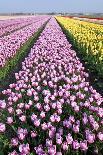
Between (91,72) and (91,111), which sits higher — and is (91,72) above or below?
below

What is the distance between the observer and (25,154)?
4430 mm

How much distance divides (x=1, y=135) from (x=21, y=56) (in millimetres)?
10711

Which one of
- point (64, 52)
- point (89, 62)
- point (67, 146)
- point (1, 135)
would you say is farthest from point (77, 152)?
point (89, 62)

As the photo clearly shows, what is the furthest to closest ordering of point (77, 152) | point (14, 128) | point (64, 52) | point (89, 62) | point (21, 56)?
point (21, 56) < point (89, 62) < point (64, 52) < point (14, 128) < point (77, 152)

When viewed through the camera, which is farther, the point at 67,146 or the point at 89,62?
the point at 89,62

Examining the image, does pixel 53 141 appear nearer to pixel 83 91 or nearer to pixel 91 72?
pixel 83 91

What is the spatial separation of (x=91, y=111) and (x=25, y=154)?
1671mm

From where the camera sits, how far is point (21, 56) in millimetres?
16125

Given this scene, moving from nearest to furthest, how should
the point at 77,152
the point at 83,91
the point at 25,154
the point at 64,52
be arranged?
the point at 25,154, the point at 77,152, the point at 83,91, the point at 64,52

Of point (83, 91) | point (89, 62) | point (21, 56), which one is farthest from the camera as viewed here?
point (21, 56)

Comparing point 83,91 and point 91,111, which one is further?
point 83,91

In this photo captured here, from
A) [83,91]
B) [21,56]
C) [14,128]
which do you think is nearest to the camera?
[14,128]

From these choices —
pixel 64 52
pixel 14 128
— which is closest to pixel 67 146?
pixel 14 128

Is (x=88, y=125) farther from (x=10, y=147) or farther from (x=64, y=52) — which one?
(x=64, y=52)
